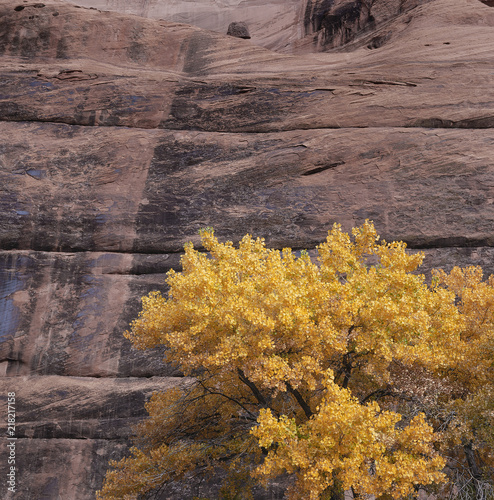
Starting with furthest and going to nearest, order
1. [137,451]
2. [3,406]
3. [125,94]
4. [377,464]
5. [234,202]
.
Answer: [125,94] → [234,202] → [3,406] → [137,451] → [377,464]

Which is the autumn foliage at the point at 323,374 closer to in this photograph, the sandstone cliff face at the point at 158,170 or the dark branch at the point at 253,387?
the dark branch at the point at 253,387

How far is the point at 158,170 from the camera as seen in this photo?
730 inches

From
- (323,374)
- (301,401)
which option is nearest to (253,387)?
(301,401)

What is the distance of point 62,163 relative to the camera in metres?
18.4

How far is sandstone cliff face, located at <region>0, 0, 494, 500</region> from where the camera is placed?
52.3 feet

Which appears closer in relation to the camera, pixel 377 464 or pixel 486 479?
pixel 377 464

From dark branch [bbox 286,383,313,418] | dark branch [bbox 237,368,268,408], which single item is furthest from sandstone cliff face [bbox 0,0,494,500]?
dark branch [bbox 286,383,313,418]

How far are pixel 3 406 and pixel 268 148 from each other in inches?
524

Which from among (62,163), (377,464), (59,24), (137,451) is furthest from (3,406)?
(59,24)

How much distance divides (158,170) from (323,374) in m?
11.4

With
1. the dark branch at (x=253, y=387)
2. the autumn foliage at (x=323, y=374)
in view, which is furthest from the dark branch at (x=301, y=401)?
the dark branch at (x=253, y=387)

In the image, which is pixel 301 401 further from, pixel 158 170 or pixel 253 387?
pixel 158 170

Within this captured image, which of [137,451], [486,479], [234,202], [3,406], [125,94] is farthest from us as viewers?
[125,94]

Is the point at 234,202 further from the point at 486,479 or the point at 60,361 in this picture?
the point at 486,479
